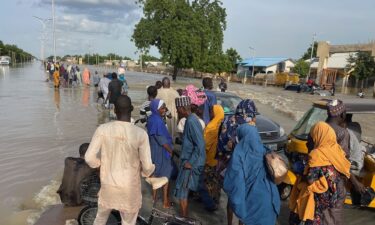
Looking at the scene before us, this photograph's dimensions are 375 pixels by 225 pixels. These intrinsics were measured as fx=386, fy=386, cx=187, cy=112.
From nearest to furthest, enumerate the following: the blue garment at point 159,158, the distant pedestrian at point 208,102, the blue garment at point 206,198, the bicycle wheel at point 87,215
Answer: the bicycle wheel at point 87,215, the blue garment at point 159,158, the blue garment at point 206,198, the distant pedestrian at point 208,102

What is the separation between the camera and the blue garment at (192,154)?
484cm

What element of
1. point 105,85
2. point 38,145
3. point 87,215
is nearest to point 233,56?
point 105,85

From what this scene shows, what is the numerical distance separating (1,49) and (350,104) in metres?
117

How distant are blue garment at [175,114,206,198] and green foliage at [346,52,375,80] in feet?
138

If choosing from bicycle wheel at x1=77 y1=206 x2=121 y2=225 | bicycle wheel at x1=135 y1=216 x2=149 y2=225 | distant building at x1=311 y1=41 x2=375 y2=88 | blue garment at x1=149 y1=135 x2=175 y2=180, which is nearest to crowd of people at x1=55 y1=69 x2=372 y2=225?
blue garment at x1=149 y1=135 x2=175 y2=180

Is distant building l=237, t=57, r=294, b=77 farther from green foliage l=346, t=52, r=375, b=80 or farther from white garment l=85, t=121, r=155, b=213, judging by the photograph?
white garment l=85, t=121, r=155, b=213

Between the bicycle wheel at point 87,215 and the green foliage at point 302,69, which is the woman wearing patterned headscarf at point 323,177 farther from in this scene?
the green foliage at point 302,69

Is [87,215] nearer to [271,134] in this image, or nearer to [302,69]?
[271,134]

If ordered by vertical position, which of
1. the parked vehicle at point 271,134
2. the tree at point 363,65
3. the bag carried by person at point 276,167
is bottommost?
the parked vehicle at point 271,134

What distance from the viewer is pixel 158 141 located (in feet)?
17.0

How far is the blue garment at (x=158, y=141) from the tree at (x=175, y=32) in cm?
3820

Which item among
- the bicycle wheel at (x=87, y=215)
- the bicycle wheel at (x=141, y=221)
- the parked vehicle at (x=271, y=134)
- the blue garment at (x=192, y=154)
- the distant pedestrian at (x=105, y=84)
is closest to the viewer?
the bicycle wheel at (x=141, y=221)

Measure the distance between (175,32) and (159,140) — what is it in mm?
38830

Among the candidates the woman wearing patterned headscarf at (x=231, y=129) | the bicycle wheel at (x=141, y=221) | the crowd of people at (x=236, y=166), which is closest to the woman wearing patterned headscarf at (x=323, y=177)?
the crowd of people at (x=236, y=166)
